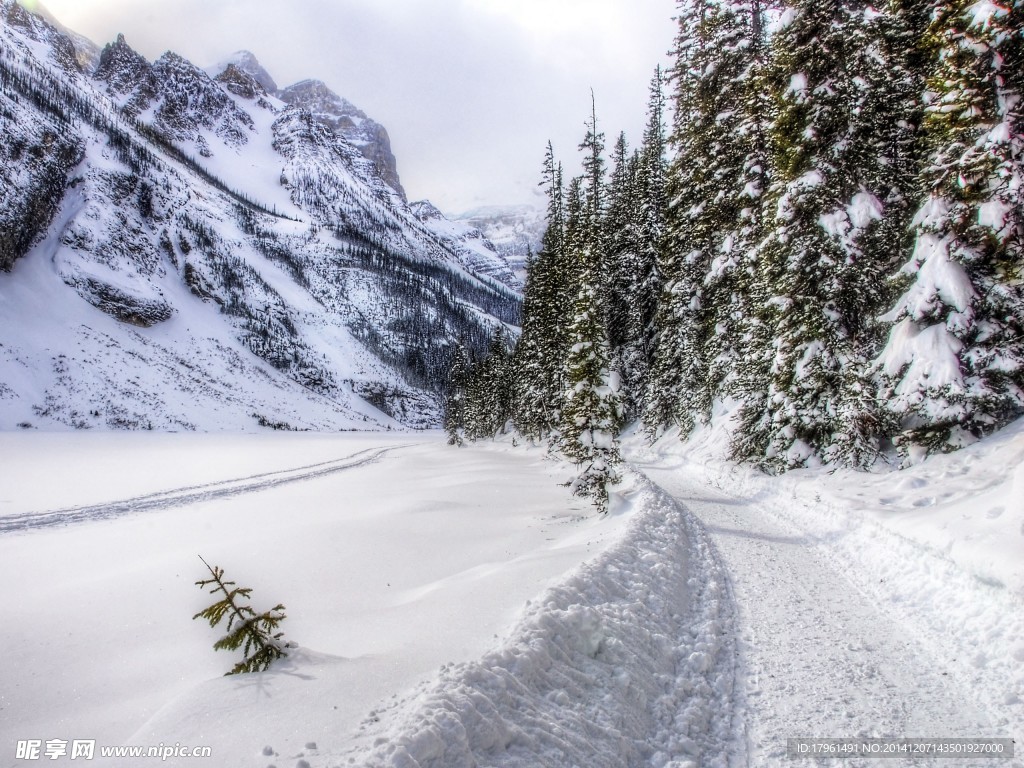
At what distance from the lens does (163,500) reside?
57.5ft

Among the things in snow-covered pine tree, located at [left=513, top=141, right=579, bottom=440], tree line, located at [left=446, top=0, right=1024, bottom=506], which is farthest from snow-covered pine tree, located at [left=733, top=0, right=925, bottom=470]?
snow-covered pine tree, located at [left=513, top=141, right=579, bottom=440]

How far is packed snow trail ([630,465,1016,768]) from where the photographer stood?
429cm

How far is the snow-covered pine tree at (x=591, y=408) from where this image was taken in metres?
13.8

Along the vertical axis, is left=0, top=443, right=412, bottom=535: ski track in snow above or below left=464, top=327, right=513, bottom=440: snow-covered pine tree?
below

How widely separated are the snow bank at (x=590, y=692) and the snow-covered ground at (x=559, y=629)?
0.07 ft

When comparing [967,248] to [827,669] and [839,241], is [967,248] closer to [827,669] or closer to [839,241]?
[839,241]

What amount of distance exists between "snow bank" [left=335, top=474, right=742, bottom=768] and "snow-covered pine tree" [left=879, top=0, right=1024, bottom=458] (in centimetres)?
786

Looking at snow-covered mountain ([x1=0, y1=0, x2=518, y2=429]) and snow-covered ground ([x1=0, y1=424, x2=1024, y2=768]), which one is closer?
snow-covered ground ([x1=0, y1=424, x2=1024, y2=768])

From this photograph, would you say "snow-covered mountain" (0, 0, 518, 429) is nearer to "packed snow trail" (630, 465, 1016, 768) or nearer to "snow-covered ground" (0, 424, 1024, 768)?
"snow-covered ground" (0, 424, 1024, 768)

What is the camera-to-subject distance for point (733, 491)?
616 inches

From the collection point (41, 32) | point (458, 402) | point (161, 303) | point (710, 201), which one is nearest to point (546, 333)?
point (710, 201)

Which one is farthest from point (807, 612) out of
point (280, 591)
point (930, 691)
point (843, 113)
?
point (843, 113)

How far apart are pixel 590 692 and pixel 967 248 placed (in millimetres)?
12202

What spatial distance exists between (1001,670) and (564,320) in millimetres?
24435
